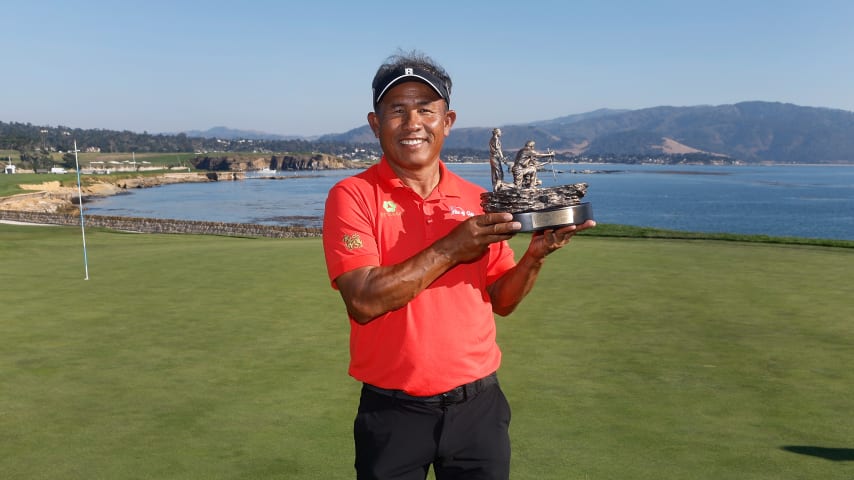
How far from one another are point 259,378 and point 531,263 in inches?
209

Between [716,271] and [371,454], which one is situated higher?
[371,454]

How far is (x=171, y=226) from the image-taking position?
5603 cm

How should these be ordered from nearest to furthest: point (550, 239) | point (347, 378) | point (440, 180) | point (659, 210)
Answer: point (550, 239)
point (440, 180)
point (347, 378)
point (659, 210)

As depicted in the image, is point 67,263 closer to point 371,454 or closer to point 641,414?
point 641,414

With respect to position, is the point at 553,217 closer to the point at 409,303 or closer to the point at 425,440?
the point at 409,303

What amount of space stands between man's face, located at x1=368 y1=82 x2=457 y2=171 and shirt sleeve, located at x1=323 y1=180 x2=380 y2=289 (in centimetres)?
26

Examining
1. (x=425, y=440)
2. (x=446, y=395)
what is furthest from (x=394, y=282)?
(x=425, y=440)

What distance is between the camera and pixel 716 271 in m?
15.8

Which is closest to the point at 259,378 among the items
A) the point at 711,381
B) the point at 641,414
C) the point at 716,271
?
the point at 641,414

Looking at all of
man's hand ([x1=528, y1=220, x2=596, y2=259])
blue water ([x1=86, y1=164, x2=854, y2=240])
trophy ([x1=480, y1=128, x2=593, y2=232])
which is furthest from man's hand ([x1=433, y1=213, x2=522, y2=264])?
blue water ([x1=86, y1=164, x2=854, y2=240])

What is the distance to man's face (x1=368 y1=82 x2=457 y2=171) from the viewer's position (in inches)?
123

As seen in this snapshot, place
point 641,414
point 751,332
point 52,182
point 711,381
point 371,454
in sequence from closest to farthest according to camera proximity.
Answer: point 371,454 → point 641,414 → point 711,381 → point 751,332 → point 52,182

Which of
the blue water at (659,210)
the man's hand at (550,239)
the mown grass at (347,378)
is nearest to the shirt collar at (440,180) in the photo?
the man's hand at (550,239)

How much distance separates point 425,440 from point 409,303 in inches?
22.8
